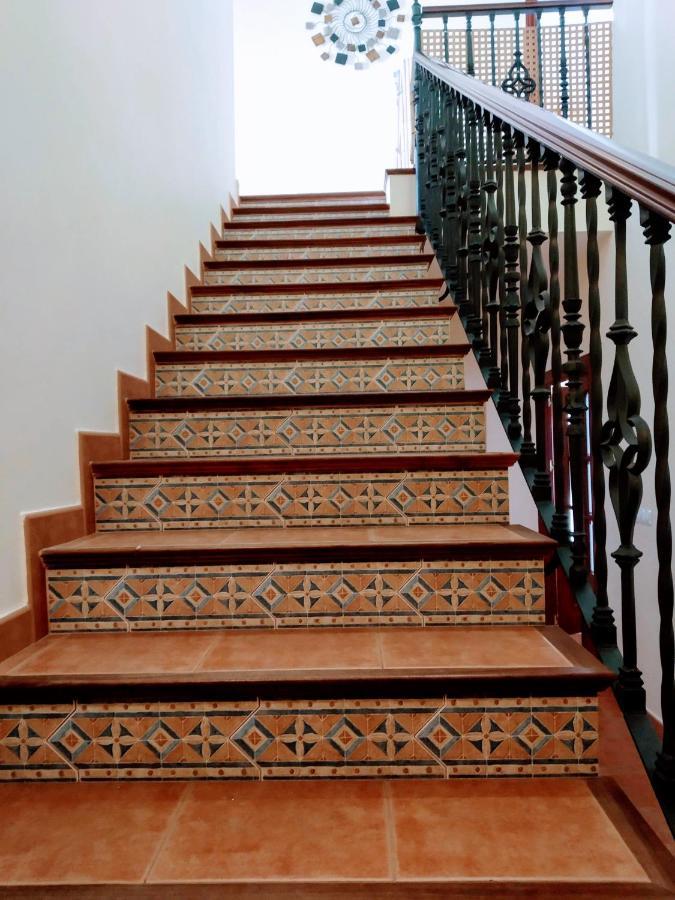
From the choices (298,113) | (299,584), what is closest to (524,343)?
(299,584)

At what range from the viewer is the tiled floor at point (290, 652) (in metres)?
1.12

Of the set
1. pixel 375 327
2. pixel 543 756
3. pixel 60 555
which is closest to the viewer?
pixel 543 756

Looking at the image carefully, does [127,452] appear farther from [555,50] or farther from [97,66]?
[555,50]

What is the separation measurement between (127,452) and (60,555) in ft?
2.08

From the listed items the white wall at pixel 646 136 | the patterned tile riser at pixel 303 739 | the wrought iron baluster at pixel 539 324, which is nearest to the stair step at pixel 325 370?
the wrought iron baluster at pixel 539 324

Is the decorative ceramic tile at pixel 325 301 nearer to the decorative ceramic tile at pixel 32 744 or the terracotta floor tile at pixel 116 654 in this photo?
the terracotta floor tile at pixel 116 654

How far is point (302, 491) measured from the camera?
1641 mm

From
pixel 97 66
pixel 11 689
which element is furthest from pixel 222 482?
pixel 97 66

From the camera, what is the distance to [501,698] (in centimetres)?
106

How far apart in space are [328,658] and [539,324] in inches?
32.8

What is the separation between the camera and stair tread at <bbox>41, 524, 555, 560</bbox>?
1332 millimetres

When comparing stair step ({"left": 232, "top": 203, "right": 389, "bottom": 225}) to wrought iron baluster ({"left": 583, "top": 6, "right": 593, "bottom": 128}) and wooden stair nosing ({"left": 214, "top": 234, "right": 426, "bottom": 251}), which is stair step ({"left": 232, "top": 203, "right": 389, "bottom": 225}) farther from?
wrought iron baluster ({"left": 583, "top": 6, "right": 593, "bottom": 128})

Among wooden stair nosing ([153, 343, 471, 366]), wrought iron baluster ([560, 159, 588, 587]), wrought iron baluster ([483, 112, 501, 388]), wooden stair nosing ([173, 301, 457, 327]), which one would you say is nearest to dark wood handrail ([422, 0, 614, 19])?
wooden stair nosing ([173, 301, 457, 327])

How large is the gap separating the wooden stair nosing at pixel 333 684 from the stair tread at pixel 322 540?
29 centimetres
